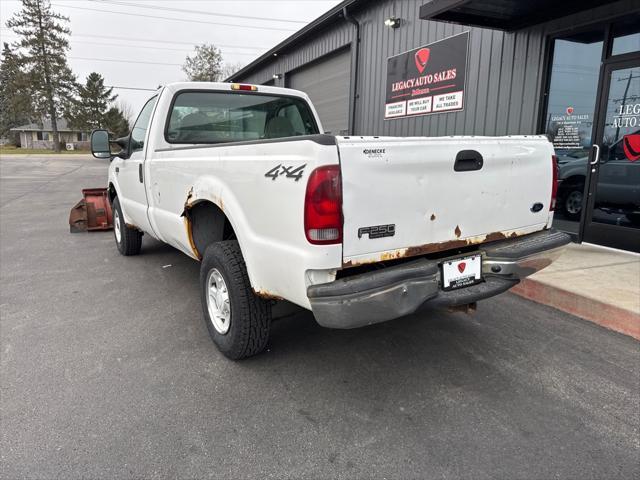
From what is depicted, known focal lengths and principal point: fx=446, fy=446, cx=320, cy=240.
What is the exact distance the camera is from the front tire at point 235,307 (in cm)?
281

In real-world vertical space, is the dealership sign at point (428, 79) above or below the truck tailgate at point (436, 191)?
above

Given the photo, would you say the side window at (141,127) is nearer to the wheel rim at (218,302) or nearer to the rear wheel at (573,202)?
the wheel rim at (218,302)

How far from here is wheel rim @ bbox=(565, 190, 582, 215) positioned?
20.3ft

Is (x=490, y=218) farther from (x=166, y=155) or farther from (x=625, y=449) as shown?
(x=166, y=155)

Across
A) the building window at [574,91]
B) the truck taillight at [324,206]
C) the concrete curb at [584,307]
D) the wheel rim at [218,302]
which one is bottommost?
the concrete curb at [584,307]

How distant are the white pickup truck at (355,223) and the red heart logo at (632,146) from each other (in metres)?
3.24

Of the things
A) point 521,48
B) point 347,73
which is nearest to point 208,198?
point 521,48

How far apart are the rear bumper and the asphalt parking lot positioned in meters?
0.63

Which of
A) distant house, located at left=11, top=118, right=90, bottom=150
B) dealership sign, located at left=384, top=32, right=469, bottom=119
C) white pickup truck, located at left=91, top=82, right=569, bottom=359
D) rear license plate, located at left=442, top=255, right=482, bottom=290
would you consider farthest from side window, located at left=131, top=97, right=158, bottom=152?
distant house, located at left=11, top=118, right=90, bottom=150

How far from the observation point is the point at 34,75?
159 feet

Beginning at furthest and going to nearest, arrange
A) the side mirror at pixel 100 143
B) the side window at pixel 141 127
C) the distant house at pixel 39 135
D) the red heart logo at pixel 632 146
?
the distant house at pixel 39 135 → the red heart logo at pixel 632 146 → the side mirror at pixel 100 143 → the side window at pixel 141 127

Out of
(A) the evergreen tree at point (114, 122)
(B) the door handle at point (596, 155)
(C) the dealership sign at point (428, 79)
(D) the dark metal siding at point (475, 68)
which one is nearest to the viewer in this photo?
Answer: (B) the door handle at point (596, 155)

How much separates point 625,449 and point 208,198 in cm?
273

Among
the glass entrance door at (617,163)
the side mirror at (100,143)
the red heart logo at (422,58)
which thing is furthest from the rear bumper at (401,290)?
the red heart logo at (422,58)
